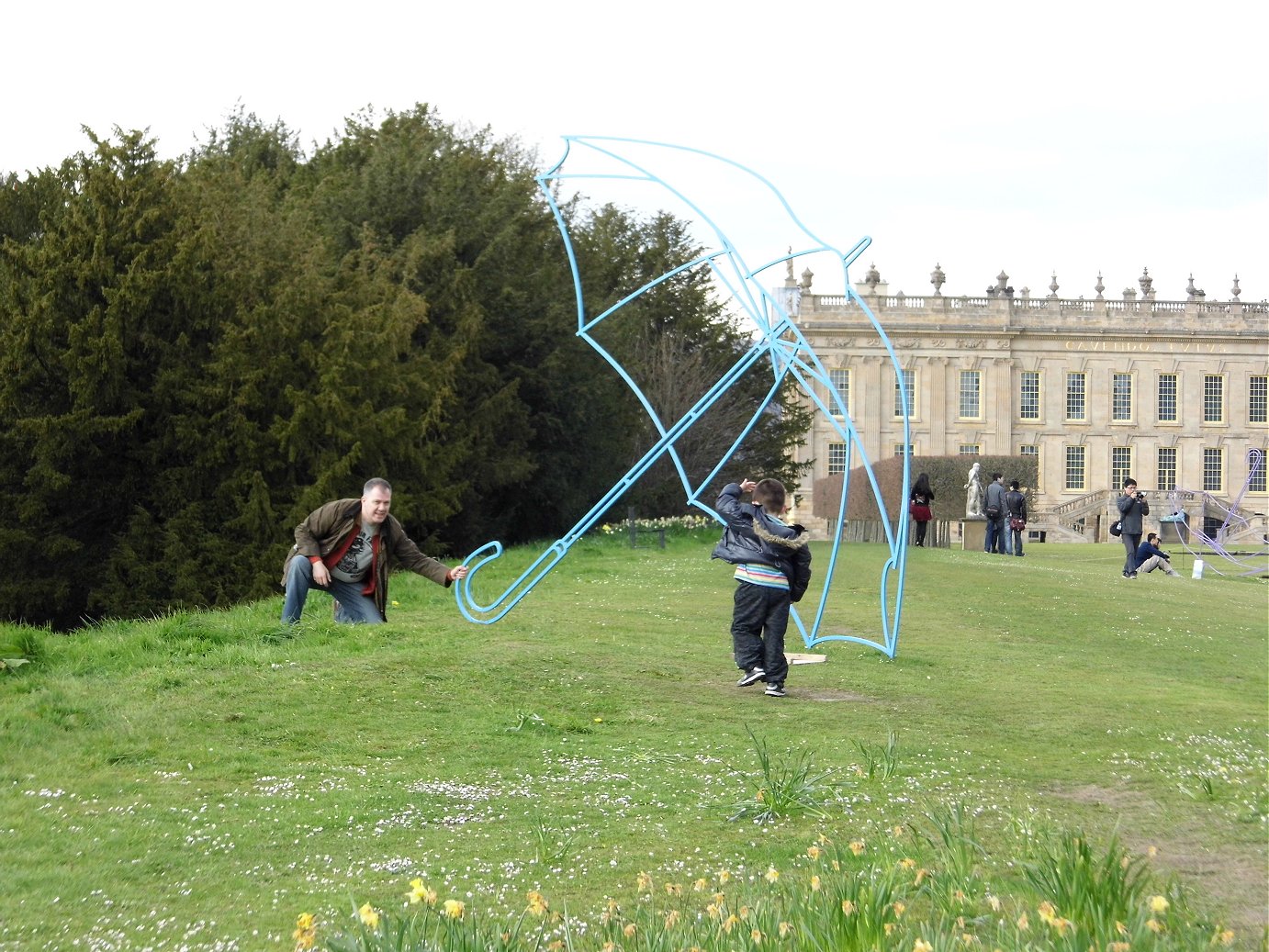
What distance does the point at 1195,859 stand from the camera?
18.6 feet

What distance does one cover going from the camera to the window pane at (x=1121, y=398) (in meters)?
85.3

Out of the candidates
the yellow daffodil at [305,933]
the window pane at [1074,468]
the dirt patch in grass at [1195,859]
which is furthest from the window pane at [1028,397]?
the yellow daffodil at [305,933]

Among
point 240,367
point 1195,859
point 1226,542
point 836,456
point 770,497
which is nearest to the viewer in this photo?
point 1195,859

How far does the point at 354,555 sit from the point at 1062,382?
7852cm

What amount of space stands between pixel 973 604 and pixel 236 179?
2036 centimetres

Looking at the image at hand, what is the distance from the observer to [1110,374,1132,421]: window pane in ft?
280

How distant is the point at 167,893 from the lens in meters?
5.11

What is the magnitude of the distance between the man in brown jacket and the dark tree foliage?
1232cm

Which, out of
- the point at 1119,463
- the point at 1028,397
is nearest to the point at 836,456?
the point at 1028,397

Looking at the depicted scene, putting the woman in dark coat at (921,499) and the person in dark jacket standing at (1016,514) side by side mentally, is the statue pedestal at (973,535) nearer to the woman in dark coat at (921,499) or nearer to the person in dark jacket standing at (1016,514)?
the woman in dark coat at (921,499)

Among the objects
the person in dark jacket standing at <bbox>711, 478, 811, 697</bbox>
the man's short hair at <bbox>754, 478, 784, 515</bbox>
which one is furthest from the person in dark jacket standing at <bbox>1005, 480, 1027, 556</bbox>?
the person in dark jacket standing at <bbox>711, 478, 811, 697</bbox>

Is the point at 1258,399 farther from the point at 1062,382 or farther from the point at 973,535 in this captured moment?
the point at 973,535

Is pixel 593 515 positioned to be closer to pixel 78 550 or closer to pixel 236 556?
pixel 236 556

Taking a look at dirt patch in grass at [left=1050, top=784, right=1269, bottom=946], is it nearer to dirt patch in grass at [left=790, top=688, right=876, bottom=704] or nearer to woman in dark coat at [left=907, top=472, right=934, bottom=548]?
dirt patch in grass at [left=790, top=688, right=876, bottom=704]
